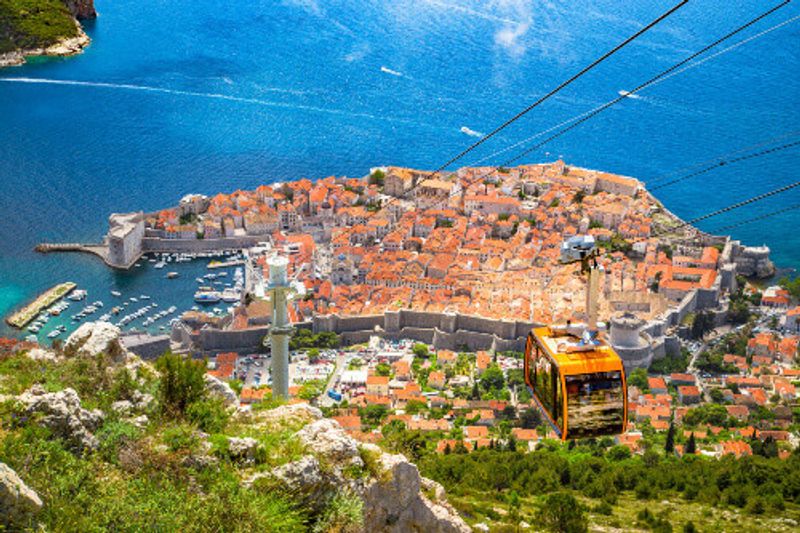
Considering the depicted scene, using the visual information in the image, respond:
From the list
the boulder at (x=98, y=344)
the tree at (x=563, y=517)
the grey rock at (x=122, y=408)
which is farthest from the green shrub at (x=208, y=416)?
the tree at (x=563, y=517)

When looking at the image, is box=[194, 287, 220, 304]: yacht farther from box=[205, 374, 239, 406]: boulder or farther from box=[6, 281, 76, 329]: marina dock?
box=[205, 374, 239, 406]: boulder

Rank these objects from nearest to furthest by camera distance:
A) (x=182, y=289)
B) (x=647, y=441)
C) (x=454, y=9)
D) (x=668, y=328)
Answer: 1. (x=647, y=441)
2. (x=668, y=328)
3. (x=182, y=289)
4. (x=454, y=9)

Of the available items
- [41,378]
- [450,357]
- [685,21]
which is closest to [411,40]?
[685,21]

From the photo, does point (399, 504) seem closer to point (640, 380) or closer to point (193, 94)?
point (640, 380)

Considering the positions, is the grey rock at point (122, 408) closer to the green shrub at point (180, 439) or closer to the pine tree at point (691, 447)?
the green shrub at point (180, 439)

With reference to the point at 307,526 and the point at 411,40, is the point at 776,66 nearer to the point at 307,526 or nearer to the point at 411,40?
the point at 411,40

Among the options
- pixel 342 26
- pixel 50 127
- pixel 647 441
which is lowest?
pixel 647 441
